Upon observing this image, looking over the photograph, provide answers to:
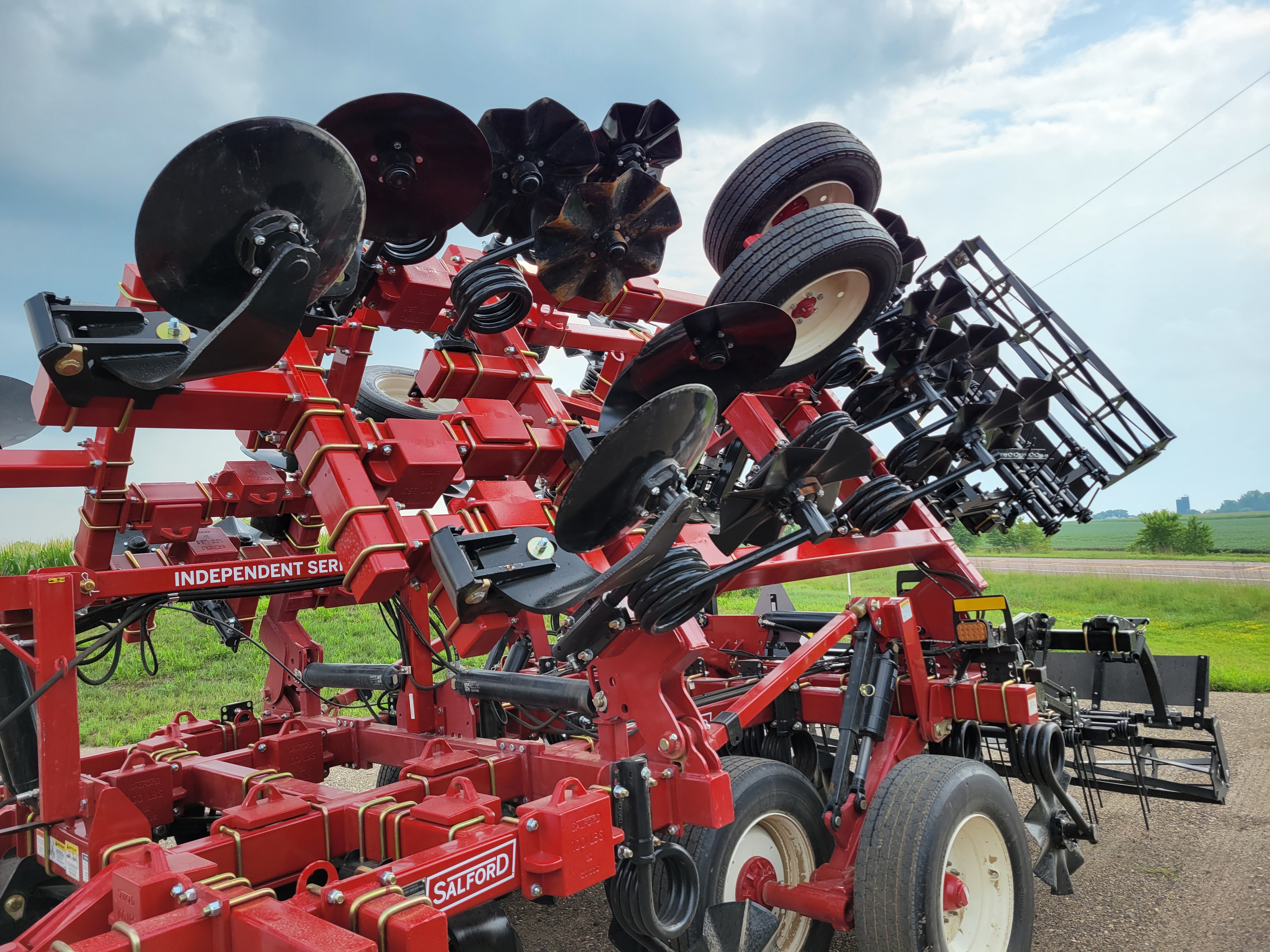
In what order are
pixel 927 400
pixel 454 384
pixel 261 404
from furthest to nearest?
pixel 927 400 → pixel 454 384 → pixel 261 404

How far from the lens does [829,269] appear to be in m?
3.68

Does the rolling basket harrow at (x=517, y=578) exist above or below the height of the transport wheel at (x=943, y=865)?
above

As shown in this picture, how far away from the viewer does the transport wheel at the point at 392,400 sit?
5098 millimetres

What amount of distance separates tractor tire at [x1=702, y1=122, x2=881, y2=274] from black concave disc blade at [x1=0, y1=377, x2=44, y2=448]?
3708 mm

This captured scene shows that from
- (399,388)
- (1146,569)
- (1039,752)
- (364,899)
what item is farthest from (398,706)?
(1146,569)

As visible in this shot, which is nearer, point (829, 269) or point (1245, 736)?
point (829, 269)

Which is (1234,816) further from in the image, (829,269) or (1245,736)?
(829,269)

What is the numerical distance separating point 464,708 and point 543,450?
1.53 metres

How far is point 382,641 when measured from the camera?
14547 millimetres

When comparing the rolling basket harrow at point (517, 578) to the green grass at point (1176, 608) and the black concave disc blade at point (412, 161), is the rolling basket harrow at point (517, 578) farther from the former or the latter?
the green grass at point (1176, 608)

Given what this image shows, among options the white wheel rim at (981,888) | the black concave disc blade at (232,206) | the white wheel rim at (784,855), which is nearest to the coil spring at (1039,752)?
the white wheel rim at (981,888)

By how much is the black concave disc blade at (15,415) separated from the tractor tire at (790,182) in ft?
12.2

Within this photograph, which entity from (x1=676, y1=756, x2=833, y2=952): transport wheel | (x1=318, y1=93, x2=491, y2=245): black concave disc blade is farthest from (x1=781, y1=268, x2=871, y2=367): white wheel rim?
(x1=676, y1=756, x2=833, y2=952): transport wheel

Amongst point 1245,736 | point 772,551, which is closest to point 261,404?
point 772,551
